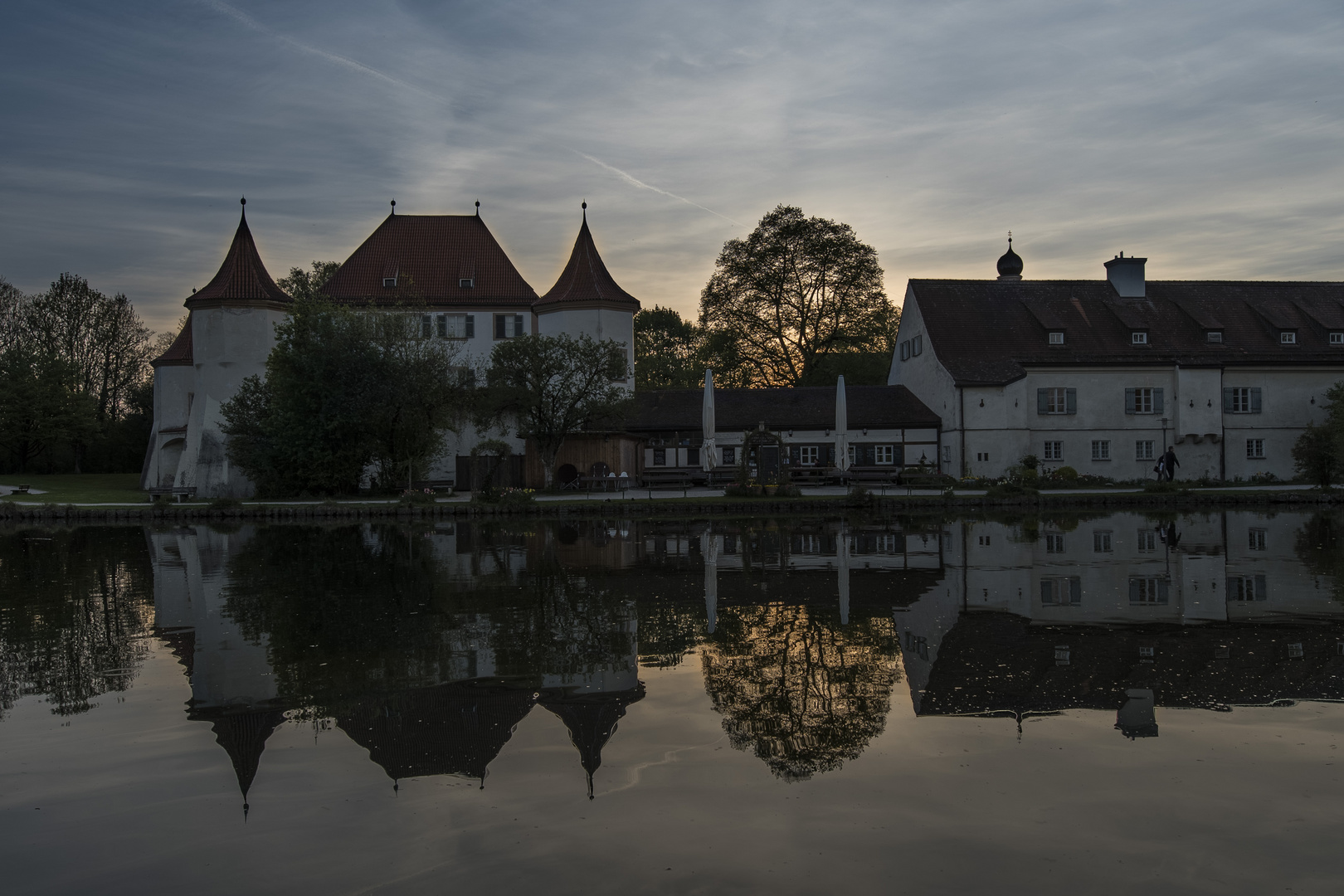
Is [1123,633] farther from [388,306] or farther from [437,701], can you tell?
[388,306]

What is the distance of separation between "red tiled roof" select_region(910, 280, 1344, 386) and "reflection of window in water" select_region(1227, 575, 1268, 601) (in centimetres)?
2797

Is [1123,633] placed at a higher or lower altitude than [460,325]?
lower

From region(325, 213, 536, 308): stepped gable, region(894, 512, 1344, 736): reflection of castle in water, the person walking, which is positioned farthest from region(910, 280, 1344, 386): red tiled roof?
region(894, 512, 1344, 736): reflection of castle in water

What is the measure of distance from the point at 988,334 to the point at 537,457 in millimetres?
21689

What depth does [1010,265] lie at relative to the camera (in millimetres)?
51656

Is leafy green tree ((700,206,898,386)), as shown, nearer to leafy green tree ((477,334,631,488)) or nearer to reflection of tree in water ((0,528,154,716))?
leafy green tree ((477,334,631,488))

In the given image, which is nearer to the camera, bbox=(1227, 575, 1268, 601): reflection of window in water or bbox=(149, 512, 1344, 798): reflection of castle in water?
bbox=(149, 512, 1344, 798): reflection of castle in water

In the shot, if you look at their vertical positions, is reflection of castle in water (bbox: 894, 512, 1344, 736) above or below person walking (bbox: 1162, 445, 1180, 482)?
below

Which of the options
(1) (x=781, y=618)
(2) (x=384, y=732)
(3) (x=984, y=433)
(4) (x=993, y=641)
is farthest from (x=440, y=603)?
(3) (x=984, y=433)

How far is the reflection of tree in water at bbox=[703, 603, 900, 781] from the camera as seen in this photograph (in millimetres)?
7430

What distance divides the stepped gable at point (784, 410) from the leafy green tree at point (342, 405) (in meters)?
9.51

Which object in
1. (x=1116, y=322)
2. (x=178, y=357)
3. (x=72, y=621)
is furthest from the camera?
(x=178, y=357)

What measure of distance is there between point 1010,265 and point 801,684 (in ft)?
155

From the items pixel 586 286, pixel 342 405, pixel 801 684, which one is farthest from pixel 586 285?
pixel 801 684
